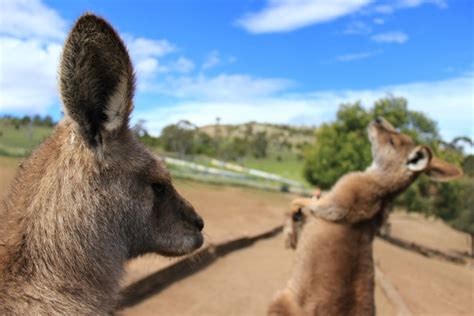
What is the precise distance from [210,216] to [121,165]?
15.9 metres

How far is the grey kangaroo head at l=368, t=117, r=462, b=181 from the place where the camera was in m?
6.20

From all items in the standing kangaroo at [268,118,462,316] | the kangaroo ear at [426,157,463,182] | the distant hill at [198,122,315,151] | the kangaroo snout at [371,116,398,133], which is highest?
the distant hill at [198,122,315,151]

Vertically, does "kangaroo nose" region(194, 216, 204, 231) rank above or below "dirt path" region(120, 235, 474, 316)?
above

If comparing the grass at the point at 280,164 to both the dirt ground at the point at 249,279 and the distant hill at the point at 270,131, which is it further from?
the dirt ground at the point at 249,279

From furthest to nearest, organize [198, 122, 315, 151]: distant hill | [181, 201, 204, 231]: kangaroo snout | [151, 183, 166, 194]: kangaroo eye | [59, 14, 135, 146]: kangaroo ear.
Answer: [198, 122, 315, 151]: distant hill → [181, 201, 204, 231]: kangaroo snout → [151, 183, 166, 194]: kangaroo eye → [59, 14, 135, 146]: kangaroo ear

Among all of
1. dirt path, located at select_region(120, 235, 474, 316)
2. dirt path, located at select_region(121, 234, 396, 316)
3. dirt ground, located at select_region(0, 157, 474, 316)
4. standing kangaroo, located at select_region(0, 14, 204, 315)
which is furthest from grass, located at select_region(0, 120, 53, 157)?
standing kangaroo, located at select_region(0, 14, 204, 315)

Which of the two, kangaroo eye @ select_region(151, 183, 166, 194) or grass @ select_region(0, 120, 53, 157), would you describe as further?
grass @ select_region(0, 120, 53, 157)

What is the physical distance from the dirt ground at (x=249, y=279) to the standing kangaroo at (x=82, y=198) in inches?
21.2

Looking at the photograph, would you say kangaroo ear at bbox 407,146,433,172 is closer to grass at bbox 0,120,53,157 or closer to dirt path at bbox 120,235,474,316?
dirt path at bbox 120,235,474,316

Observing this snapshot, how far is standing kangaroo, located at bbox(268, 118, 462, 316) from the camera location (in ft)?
15.3

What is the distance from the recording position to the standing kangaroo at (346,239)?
15.3 ft

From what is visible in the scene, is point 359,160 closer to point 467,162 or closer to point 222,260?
point 467,162

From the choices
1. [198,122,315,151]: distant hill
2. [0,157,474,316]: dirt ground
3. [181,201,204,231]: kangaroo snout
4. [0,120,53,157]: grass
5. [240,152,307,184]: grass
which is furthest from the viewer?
[198,122,315,151]: distant hill

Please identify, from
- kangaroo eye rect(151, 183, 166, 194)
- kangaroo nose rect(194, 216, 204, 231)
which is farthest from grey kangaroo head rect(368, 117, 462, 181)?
kangaroo eye rect(151, 183, 166, 194)
